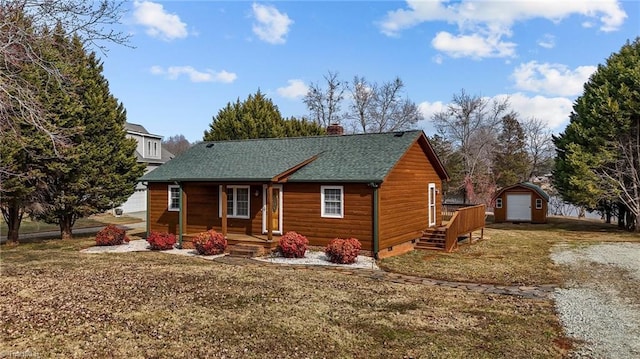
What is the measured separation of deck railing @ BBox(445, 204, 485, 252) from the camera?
15706 millimetres

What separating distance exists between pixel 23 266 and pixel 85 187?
675 centimetres

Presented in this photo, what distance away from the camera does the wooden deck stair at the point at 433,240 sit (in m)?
16.2

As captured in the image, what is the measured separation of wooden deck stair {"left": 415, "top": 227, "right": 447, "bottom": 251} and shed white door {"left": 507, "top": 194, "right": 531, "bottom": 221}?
45.1 ft

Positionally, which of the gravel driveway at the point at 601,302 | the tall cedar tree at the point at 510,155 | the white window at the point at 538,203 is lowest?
Result: the gravel driveway at the point at 601,302

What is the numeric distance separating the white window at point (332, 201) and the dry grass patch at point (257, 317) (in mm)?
3830

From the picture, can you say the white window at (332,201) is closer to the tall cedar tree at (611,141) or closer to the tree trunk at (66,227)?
the tree trunk at (66,227)

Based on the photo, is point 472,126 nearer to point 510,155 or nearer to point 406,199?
point 510,155

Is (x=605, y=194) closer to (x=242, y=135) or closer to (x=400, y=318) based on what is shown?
(x=400, y=318)

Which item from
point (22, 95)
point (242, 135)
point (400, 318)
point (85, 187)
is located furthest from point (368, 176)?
point (242, 135)

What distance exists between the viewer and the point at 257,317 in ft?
24.2

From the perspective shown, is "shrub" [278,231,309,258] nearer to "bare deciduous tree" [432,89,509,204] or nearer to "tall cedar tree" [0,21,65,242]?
"tall cedar tree" [0,21,65,242]

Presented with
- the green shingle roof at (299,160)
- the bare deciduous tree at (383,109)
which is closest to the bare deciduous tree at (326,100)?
the bare deciduous tree at (383,109)

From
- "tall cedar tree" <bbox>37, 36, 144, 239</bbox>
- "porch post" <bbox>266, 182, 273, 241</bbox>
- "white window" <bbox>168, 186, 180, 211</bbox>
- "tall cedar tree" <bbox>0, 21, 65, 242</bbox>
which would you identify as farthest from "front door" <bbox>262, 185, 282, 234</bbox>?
"tall cedar tree" <bbox>37, 36, 144, 239</bbox>

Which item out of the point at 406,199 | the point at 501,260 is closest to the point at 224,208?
the point at 406,199
